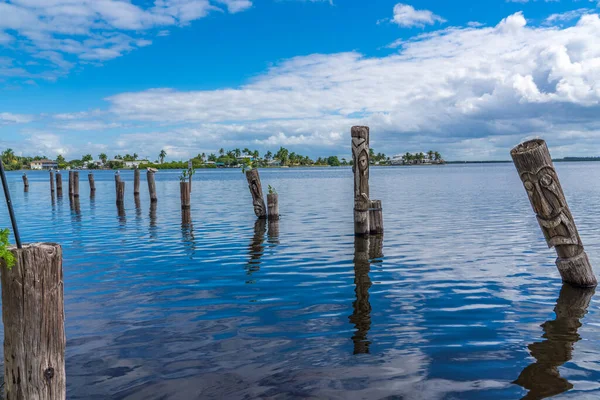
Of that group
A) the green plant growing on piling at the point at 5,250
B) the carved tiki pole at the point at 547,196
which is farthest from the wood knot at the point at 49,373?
the carved tiki pole at the point at 547,196

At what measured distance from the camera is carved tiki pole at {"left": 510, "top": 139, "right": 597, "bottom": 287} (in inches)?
300

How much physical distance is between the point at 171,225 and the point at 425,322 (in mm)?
14433

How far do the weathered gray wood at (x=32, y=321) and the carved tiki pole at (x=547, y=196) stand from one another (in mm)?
6996

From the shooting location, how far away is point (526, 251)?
1237 cm

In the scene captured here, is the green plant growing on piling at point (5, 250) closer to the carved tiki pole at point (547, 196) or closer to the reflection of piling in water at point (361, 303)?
the reflection of piling in water at point (361, 303)

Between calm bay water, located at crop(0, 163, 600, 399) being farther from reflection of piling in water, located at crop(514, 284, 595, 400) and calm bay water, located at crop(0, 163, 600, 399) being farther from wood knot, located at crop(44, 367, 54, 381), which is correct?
wood knot, located at crop(44, 367, 54, 381)

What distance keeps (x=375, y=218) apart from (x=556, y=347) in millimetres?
8926

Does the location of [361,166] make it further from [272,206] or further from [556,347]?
[556,347]

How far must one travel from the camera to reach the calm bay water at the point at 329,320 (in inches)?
202

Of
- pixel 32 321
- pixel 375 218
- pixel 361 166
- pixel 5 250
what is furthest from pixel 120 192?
pixel 5 250

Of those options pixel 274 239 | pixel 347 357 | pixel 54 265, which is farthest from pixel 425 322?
pixel 274 239

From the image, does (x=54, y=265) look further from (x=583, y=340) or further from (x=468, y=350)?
(x=583, y=340)

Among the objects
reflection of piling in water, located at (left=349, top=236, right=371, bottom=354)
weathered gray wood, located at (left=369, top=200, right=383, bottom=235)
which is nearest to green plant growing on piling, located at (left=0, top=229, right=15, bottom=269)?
reflection of piling in water, located at (left=349, top=236, right=371, bottom=354)

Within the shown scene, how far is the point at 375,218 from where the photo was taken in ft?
48.2
